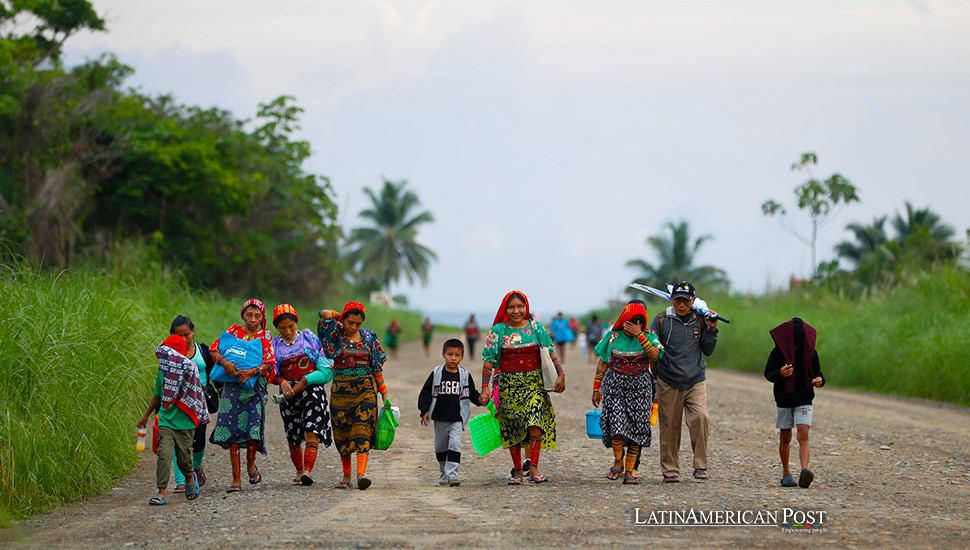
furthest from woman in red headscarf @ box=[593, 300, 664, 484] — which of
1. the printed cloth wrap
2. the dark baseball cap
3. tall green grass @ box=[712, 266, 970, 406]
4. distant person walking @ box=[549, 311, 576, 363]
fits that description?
distant person walking @ box=[549, 311, 576, 363]

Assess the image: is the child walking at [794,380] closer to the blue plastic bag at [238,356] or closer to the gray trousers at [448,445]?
the gray trousers at [448,445]

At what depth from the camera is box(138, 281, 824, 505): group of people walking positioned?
368 inches

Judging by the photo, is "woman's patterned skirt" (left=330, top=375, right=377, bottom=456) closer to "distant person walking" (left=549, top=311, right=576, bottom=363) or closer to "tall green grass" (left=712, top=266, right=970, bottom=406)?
"tall green grass" (left=712, top=266, right=970, bottom=406)

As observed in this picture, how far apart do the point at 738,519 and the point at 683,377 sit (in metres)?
2.30

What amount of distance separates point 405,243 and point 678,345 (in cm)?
5543

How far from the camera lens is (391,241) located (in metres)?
64.6

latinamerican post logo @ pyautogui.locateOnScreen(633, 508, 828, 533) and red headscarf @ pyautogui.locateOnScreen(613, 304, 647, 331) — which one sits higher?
red headscarf @ pyautogui.locateOnScreen(613, 304, 647, 331)

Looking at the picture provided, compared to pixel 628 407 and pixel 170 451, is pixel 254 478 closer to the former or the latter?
pixel 170 451

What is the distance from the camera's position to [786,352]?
9.30m

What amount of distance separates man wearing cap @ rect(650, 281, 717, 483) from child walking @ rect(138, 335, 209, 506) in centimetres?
426

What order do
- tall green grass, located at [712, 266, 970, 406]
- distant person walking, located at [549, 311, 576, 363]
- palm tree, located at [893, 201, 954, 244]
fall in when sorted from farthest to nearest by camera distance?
palm tree, located at [893, 201, 954, 244], distant person walking, located at [549, 311, 576, 363], tall green grass, located at [712, 266, 970, 406]

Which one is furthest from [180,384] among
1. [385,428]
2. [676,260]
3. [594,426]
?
[676,260]

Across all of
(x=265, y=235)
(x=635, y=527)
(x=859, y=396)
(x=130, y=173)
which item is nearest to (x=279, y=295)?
(x=265, y=235)

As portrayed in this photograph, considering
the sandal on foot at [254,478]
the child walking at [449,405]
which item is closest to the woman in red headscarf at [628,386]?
the child walking at [449,405]
